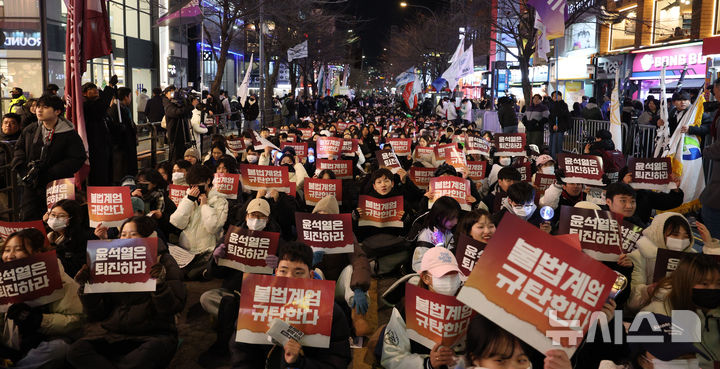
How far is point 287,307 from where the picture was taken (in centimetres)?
412

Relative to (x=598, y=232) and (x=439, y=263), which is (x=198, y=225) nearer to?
(x=439, y=263)

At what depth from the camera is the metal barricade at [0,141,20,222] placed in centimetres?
927

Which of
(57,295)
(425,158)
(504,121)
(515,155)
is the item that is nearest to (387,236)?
(57,295)

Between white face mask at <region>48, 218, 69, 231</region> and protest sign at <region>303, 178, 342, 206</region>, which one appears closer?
white face mask at <region>48, 218, 69, 231</region>

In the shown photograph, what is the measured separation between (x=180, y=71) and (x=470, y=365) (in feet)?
119

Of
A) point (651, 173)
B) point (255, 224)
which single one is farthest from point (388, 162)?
point (255, 224)

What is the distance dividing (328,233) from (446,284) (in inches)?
85.6

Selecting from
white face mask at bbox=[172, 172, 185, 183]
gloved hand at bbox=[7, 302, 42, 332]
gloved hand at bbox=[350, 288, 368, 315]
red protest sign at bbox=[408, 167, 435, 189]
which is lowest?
gloved hand at bbox=[350, 288, 368, 315]

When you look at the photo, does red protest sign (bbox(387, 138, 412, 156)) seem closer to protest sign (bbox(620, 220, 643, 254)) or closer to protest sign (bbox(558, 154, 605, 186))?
protest sign (bbox(558, 154, 605, 186))

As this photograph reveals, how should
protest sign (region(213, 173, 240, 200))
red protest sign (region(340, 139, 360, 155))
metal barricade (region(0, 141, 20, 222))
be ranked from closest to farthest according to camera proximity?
protest sign (region(213, 173, 240, 200)) → metal barricade (region(0, 141, 20, 222)) → red protest sign (region(340, 139, 360, 155))

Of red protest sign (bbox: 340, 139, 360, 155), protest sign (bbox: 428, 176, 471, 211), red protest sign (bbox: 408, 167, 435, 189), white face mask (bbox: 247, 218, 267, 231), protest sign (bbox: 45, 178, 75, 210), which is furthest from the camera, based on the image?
red protest sign (bbox: 340, 139, 360, 155)

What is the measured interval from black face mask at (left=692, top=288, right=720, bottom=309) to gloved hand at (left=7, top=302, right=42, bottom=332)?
14.6 feet

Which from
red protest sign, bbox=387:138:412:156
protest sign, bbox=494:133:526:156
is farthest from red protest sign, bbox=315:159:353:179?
red protest sign, bbox=387:138:412:156

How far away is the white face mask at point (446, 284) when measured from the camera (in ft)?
14.4
